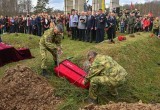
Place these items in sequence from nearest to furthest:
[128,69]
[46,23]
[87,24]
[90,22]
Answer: [128,69] < [90,22] < [87,24] < [46,23]

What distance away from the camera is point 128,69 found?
42.1 ft

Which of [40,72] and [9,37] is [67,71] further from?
[9,37]

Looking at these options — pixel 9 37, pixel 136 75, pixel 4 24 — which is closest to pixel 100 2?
pixel 4 24

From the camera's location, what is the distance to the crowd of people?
19359mm

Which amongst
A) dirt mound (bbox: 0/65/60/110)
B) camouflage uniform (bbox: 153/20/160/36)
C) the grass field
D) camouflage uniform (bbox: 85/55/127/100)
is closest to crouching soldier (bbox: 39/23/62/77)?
the grass field

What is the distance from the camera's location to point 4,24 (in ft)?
89.0

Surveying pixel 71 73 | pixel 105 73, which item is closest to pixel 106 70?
pixel 105 73

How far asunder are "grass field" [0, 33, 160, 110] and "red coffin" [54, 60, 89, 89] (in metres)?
0.19

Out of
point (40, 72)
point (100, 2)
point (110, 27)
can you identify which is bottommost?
point (40, 72)

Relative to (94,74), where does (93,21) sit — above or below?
above

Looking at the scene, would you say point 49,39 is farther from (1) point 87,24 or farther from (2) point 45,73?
(1) point 87,24

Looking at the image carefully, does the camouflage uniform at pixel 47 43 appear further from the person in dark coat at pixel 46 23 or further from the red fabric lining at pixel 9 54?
the person in dark coat at pixel 46 23

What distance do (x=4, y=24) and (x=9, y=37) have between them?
22.3ft

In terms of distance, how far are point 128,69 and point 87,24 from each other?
24.6 feet
